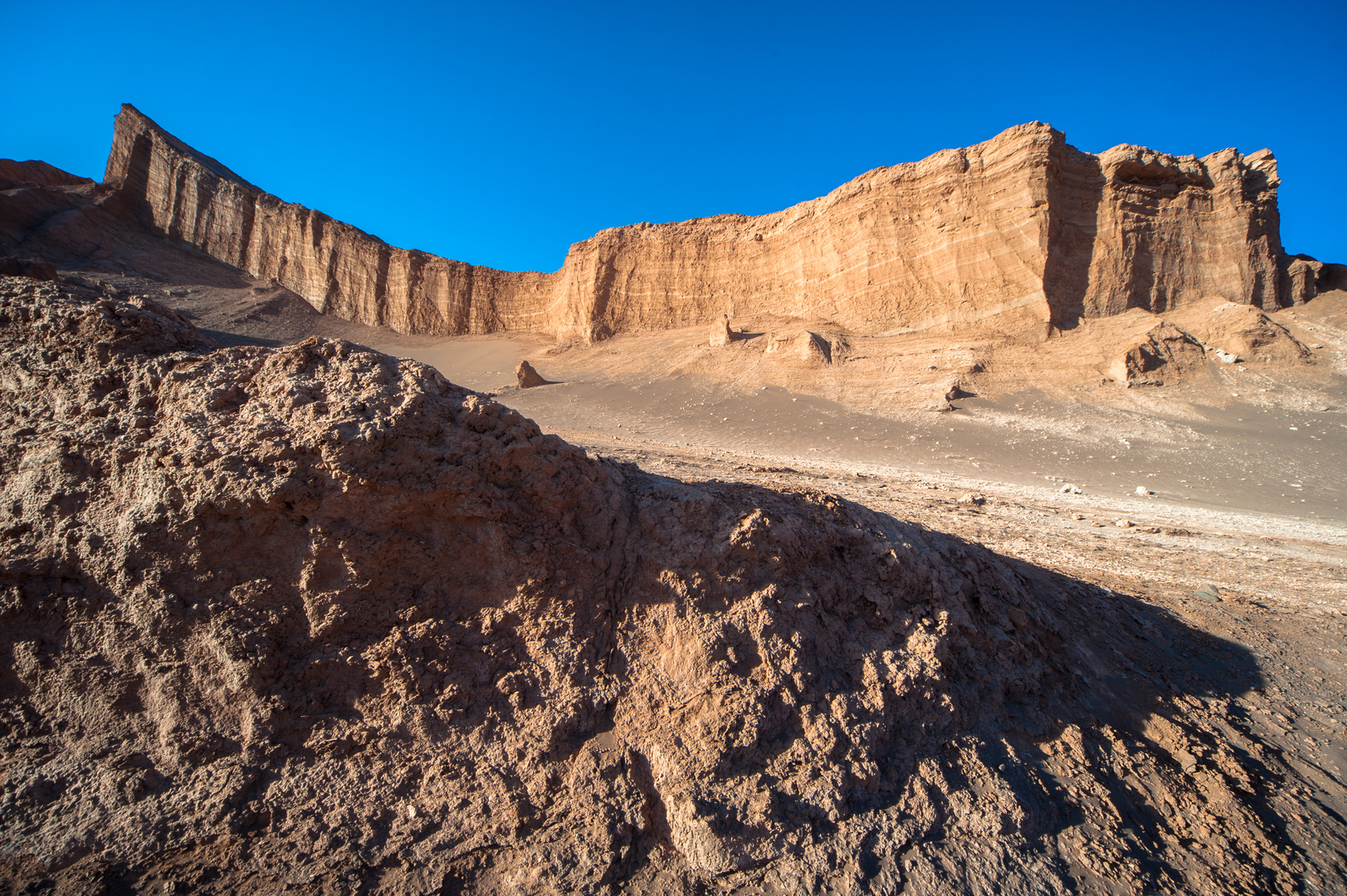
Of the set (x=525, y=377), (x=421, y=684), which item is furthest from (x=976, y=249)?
(x=421, y=684)

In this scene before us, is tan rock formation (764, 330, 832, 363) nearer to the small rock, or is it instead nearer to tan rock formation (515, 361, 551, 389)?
the small rock

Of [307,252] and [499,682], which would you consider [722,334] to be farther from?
[307,252]

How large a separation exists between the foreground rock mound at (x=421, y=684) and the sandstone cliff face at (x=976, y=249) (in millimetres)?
20423

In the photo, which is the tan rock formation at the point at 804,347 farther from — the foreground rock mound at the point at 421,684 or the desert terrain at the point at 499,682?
the foreground rock mound at the point at 421,684

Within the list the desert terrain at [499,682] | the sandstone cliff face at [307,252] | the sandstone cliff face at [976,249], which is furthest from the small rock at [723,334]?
the desert terrain at [499,682]

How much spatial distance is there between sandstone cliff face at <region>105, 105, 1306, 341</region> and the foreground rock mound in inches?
804

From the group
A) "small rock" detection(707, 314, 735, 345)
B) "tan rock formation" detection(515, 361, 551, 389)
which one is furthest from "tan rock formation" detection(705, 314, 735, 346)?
"tan rock formation" detection(515, 361, 551, 389)

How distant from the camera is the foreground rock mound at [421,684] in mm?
1886

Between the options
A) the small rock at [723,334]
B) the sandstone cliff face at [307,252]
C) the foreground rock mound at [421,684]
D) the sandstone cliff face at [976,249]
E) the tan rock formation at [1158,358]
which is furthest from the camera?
the sandstone cliff face at [307,252]

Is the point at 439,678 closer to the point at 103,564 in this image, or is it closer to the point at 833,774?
the point at 103,564

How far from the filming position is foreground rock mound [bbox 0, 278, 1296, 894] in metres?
1.89

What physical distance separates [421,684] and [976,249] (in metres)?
22.7

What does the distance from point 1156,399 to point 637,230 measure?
73.3 ft

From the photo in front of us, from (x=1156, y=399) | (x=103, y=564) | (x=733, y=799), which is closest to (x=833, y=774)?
(x=733, y=799)
